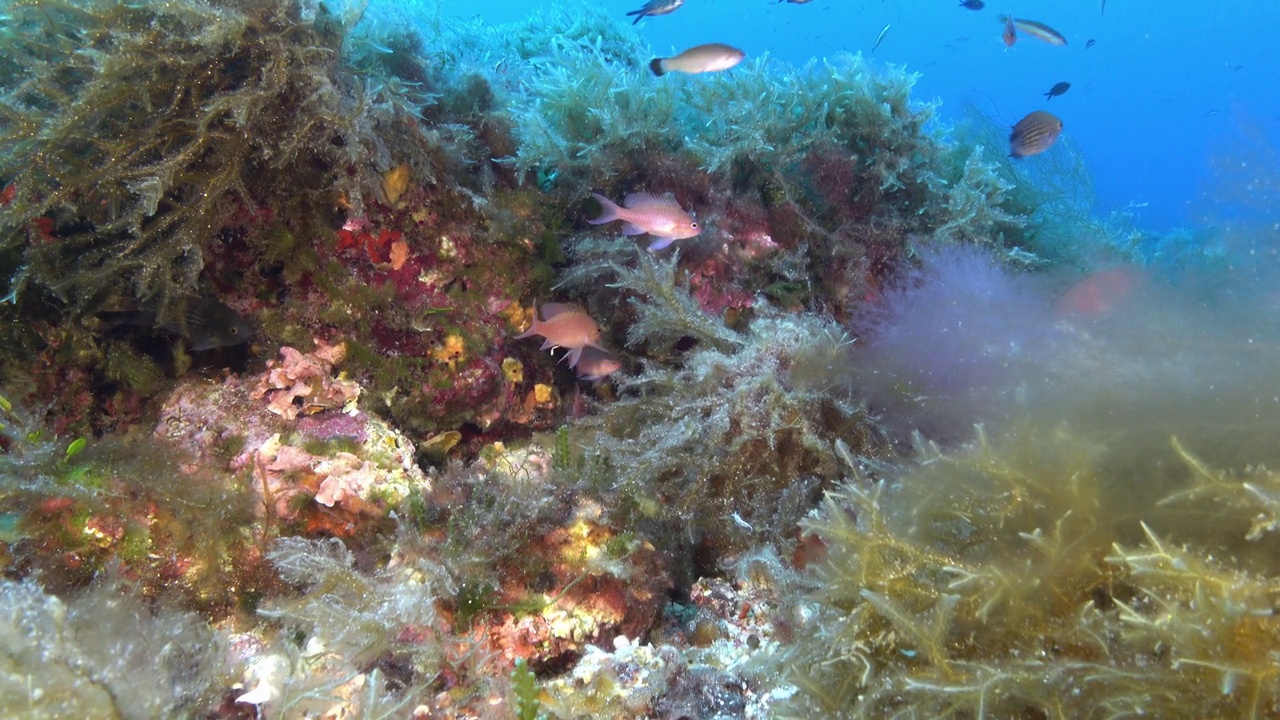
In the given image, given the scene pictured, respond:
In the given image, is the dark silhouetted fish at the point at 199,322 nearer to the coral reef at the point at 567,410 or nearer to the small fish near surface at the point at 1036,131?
the coral reef at the point at 567,410

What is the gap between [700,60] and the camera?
477 cm

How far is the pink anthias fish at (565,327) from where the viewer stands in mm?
3953

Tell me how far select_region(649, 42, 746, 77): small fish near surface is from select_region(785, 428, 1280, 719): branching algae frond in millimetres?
3697

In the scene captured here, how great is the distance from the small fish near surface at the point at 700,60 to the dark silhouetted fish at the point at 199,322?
11.7ft

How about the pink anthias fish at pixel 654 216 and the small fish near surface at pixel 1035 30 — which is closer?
the pink anthias fish at pixel 654 216

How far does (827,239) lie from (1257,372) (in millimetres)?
2854

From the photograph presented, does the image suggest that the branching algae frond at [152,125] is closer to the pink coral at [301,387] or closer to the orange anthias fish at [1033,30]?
the pink coral at [301,387]

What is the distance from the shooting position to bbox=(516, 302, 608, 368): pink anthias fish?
13.0 ft

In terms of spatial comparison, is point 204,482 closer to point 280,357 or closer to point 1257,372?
point 280,357

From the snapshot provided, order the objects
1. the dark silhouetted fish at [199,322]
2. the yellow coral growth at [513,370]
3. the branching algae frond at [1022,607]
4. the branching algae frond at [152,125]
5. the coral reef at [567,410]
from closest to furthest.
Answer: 1. the branching algae frond at [1022,607]
2. the coral reef at [567,410]
3. the branching algae frond at [152,125]
4. the dark silhouetted fish at [199,322]
5. the yellow coral growth at [513,370]

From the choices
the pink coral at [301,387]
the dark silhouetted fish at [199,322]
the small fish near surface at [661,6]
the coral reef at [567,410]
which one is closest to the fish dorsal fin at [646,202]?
the coral reef at [567,410]

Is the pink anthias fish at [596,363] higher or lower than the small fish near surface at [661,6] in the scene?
lower

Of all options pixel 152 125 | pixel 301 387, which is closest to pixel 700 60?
pixel 152 125

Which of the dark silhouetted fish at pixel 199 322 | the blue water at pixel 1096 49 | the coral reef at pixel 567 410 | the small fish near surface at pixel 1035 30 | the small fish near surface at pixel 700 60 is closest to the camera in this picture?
the coral reef at pixel 567 410
